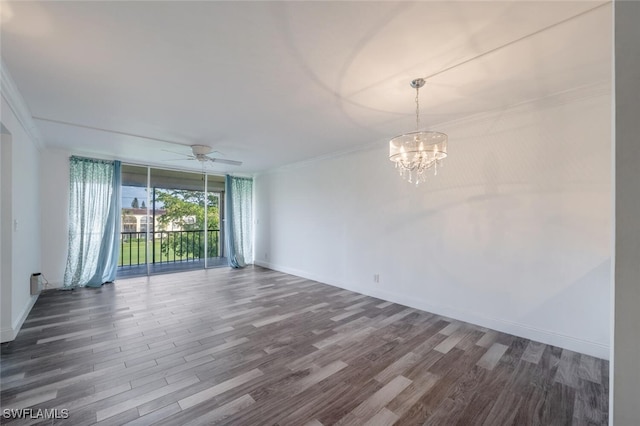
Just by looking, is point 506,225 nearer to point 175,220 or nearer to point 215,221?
Answer: point 215,221

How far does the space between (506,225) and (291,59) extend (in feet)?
9.39

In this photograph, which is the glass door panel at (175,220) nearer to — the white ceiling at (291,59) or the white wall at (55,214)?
the white wall at (55,214)

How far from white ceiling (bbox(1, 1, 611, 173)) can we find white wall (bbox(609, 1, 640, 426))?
2.22 ft

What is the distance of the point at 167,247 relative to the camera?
7.06 metres

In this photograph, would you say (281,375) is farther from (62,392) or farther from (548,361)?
(548,361)

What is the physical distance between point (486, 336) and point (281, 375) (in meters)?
2.30

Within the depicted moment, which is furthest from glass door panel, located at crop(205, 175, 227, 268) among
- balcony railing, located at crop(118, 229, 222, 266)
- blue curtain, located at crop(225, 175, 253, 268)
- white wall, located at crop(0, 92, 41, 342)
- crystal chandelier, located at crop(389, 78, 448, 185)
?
crystal chandelier, located at crop(389, 78, 448, 185)

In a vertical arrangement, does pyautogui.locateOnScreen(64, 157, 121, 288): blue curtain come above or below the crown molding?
below

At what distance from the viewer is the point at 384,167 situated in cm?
416

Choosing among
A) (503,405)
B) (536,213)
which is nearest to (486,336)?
(503,405)

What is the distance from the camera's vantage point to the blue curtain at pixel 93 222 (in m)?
4.78

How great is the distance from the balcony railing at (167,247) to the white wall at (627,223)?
23.2 ft

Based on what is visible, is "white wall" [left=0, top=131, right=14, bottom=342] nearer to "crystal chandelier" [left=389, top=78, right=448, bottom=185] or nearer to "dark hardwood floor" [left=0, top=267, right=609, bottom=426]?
"dark hardwood floor" [left=0, top=267, right=609, bottom=426]

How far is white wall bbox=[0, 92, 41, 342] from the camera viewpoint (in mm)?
2703
